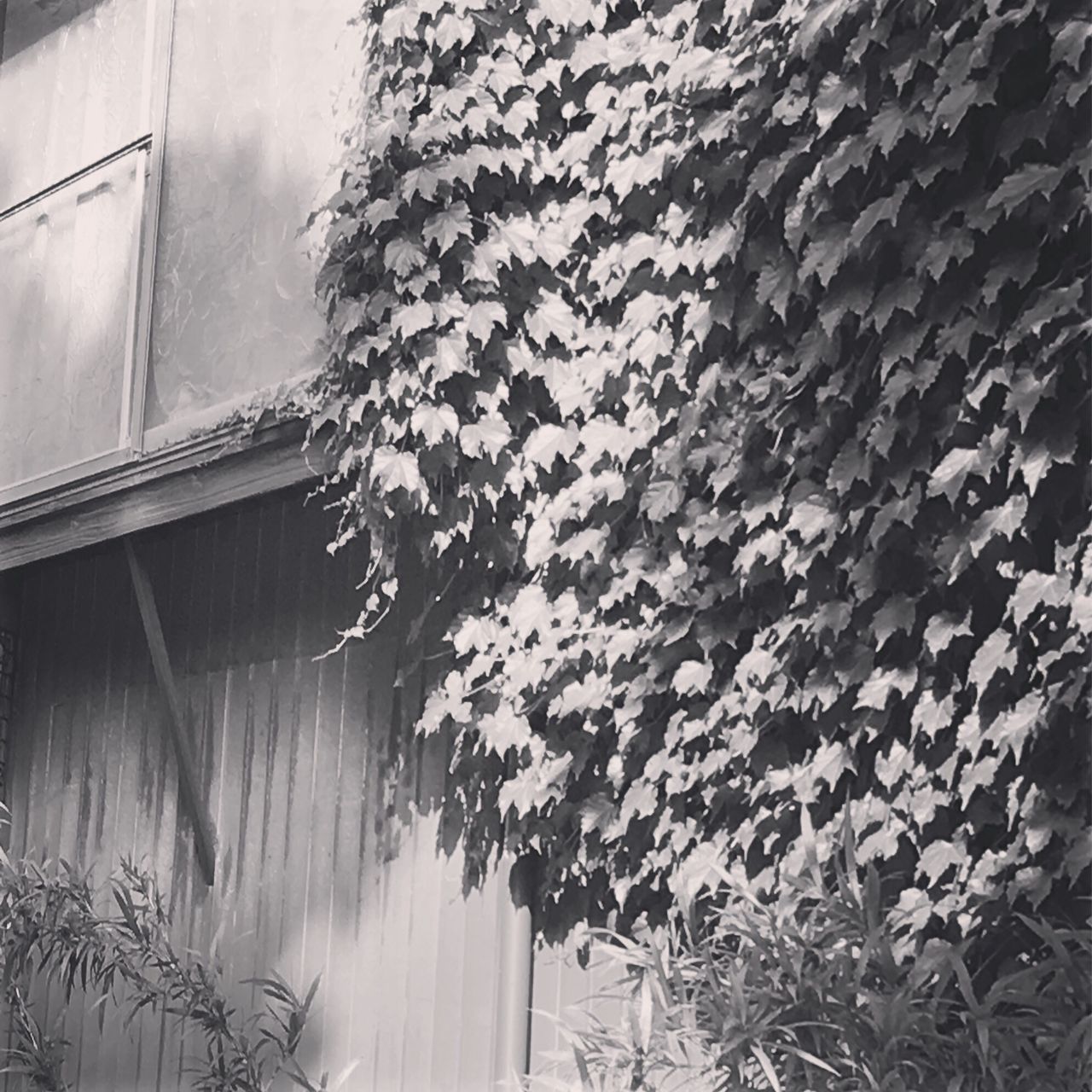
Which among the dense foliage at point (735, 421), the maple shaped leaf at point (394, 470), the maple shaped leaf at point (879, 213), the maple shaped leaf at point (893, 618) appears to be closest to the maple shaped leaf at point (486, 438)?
the dense foliage at point (735, 421)

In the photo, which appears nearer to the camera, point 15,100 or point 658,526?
point 658,526

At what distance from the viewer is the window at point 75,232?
22.7ft

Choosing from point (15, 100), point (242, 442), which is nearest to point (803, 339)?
point (242, 442)

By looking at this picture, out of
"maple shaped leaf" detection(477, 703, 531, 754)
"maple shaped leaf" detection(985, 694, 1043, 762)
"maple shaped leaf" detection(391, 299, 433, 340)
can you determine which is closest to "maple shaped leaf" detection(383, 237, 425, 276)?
"maple shaped leaf" detection(391, 299, 433, 340)

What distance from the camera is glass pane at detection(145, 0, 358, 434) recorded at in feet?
20.8

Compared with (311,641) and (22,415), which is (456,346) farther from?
(22,415)

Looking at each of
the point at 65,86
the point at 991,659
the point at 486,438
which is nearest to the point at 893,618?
the point at 991,659

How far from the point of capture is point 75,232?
23.9 ft

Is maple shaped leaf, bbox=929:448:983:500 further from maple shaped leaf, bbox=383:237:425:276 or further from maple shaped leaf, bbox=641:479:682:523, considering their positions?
maple shaped leaf, bbox=383:237:425:276

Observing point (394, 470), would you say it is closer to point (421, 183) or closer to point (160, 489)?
point (421, 183)

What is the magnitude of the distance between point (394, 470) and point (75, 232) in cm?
233

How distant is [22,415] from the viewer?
7344mm

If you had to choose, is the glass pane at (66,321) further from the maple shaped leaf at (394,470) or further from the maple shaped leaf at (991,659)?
the maple shaped leaf at (991,659)

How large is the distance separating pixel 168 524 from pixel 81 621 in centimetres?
85
